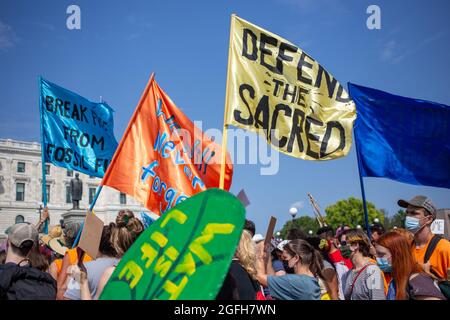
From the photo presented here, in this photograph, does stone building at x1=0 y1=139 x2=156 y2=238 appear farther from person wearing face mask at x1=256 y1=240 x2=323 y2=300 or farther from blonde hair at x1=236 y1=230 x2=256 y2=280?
blonde hair at x1=236 y1=230 x2=256 y2=280

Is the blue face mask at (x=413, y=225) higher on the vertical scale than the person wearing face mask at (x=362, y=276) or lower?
higher

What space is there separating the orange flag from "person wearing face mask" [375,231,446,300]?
295cm

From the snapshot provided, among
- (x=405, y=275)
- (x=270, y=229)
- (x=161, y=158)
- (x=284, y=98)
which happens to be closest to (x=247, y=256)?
(x=270, y=229)

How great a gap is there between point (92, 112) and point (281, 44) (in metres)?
4.15

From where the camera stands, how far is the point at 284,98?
212 inches

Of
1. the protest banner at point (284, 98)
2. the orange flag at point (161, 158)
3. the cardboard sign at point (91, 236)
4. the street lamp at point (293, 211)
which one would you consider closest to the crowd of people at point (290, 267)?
the cardboard sign at point (91, 236)

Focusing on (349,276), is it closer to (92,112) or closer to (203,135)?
(203,135)

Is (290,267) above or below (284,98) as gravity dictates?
below

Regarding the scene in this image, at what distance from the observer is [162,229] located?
8.43 ft

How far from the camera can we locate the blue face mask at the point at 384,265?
424cm

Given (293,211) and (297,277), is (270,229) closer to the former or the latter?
(297,277)

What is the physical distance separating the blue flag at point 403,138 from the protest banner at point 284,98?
1.38m

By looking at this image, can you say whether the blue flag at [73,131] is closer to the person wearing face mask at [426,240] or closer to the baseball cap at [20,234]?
the baseball cap at [20,234]

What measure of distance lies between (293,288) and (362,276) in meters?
1.02
